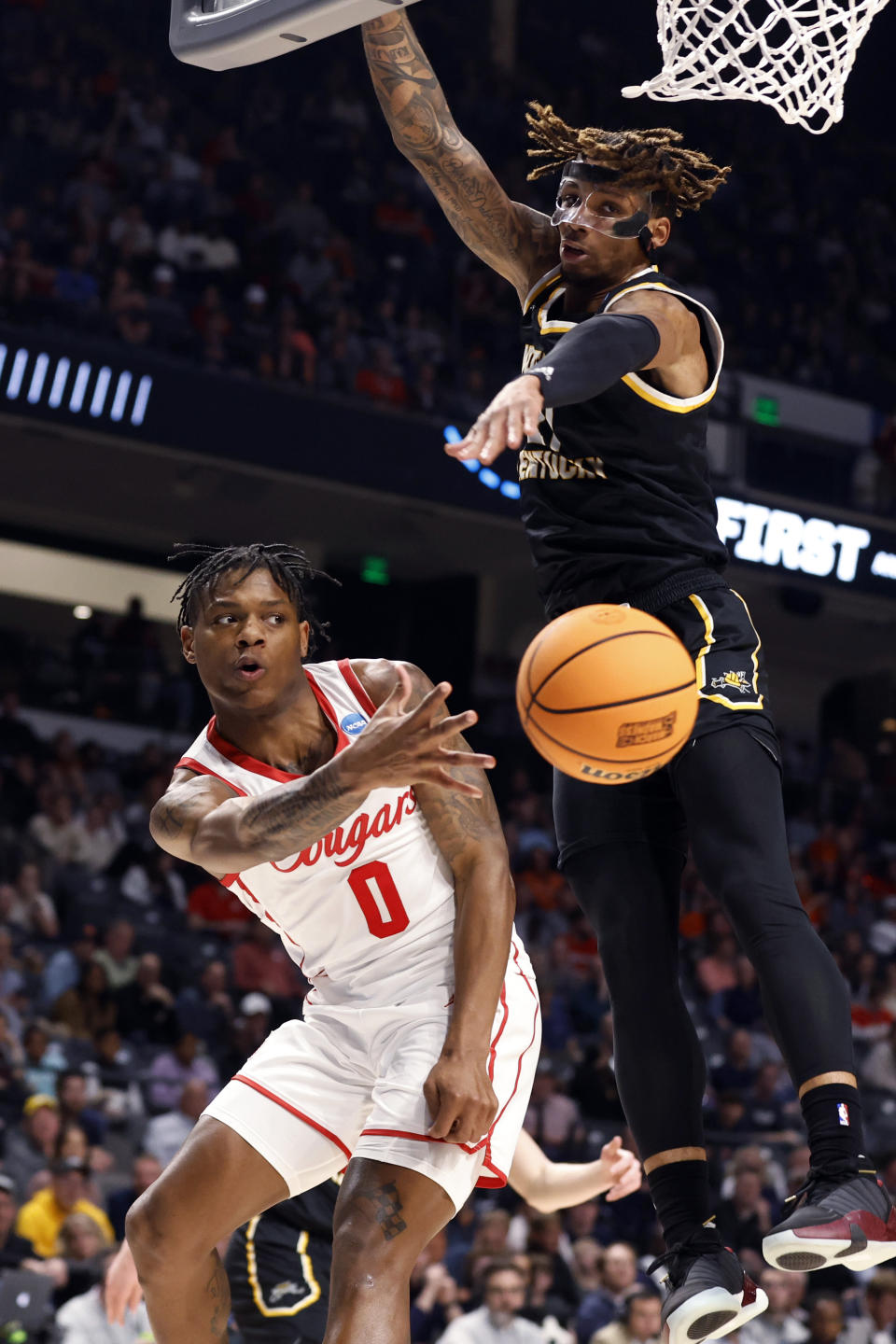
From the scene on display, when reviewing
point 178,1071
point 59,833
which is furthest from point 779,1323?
point 59,833

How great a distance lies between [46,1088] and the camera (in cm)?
969

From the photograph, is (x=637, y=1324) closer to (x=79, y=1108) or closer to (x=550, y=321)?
(x=79, y=1108)

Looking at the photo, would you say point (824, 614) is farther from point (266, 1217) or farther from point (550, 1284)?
point (266, 1217)

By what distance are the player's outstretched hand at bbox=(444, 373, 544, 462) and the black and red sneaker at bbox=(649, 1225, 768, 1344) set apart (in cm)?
174

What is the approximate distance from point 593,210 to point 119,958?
26.8 feet

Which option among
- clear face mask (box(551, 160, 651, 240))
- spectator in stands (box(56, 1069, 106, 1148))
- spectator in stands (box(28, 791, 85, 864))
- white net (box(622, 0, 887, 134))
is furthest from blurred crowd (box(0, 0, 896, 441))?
clear face mask (box(551, 160, 651, 240))

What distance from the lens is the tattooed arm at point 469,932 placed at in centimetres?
379

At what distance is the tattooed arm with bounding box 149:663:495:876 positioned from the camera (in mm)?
3361

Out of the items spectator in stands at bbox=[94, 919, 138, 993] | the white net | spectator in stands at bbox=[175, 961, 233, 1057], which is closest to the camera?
the white net

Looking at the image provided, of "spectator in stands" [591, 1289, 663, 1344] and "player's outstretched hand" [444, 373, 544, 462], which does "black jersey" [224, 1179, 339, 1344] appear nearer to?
"player's outstretched hand" [444, 373, 544, 462]

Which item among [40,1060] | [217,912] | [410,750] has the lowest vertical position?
[40,1060]

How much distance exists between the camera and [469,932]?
398 centimetres

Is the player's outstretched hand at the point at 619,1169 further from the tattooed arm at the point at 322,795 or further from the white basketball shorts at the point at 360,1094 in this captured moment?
the tattooed arm at the point at 322,795

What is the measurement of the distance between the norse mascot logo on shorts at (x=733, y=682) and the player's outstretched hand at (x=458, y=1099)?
0.98 metres
